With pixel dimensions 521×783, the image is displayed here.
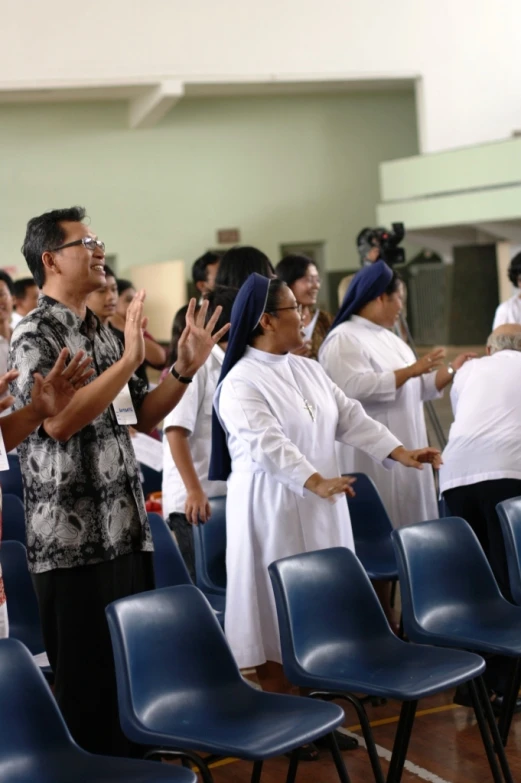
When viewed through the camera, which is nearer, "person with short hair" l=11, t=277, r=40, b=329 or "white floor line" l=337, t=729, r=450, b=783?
"white floor line" l=337, t=729, r=450, b=783

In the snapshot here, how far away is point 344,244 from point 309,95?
6.47 ft

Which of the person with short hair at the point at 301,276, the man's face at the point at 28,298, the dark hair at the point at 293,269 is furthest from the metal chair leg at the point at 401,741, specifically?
the man's face at the point at 28,298

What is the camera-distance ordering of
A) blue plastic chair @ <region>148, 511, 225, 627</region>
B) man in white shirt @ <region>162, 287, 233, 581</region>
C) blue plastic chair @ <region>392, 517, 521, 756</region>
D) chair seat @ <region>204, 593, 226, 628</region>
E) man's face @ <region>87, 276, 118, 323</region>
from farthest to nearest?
man's face @ <region>87, 276, 118, 323</region>
man in white shirt @ <region>162, 287, 233, 581</region>
chair seat @ <region>204, 593, 226, 628</region>
blue plastic chair @ <region>148, 511, 225, 627</region>
blue plastic chair @ <region>392, 517, 521, 756</region>

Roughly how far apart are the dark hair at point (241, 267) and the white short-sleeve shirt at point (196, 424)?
26 centimetres

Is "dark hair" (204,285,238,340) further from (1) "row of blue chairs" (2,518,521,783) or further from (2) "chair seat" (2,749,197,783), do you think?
(2) "chair seat" (2,749,197,783)

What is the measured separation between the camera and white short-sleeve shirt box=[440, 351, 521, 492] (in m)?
4.01

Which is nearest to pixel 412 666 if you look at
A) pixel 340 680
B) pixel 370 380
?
pixel 340 680

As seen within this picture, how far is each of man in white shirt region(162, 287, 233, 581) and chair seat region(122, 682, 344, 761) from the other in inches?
45.5

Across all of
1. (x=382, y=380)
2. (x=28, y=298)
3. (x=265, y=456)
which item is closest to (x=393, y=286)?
(x=382, y=380)

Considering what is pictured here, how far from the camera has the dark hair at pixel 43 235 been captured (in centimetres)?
272

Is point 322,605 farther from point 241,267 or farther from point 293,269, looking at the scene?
point 293,269

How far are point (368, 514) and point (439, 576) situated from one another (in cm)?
87

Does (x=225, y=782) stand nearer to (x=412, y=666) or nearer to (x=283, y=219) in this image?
(x=412, y=666)

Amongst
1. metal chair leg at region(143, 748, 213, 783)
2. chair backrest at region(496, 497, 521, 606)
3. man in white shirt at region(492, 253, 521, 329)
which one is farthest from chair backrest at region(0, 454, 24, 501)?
man in white shirt at region(492, 253, 521, 329)
